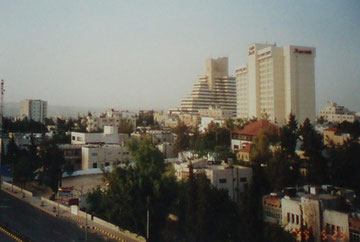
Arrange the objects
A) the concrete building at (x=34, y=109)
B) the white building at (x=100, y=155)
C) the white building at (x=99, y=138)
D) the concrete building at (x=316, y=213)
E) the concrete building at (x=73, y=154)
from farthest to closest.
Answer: the concrete building at (x=34, y=109) → the white building at (x=99, y=138) → the concrete building at (x=73, y=154) → the white building at (x=100, y=155) → the concrete building at (x=316, y=213)

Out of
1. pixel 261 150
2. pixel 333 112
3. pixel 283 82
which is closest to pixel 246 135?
pixel 261 150

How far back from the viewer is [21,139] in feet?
89.7

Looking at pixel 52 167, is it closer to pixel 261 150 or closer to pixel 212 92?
pixel 261 150

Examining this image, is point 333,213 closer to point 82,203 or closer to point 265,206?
point 265,206

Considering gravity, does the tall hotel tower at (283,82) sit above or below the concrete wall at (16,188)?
above

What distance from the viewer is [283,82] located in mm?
35188

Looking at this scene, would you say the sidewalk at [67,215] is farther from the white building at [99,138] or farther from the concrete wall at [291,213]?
the white building at [99,138]

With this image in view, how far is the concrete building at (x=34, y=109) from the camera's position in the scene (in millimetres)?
60013

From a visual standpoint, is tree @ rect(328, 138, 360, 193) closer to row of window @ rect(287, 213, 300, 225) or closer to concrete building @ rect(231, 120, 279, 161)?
row of window @ rect(287, 213, 300, 225)

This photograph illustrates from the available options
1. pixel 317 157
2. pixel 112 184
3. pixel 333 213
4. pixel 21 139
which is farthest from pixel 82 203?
pixel 21 139

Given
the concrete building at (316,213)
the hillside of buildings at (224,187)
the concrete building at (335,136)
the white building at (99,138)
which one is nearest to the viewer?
the concrete building at (316,213)

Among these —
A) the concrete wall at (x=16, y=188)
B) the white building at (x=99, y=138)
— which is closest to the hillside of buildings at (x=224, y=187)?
the concrete wall at (x=16, y=188)

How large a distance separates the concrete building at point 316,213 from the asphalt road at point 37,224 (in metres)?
4.75

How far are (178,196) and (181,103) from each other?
45510 millimetres
